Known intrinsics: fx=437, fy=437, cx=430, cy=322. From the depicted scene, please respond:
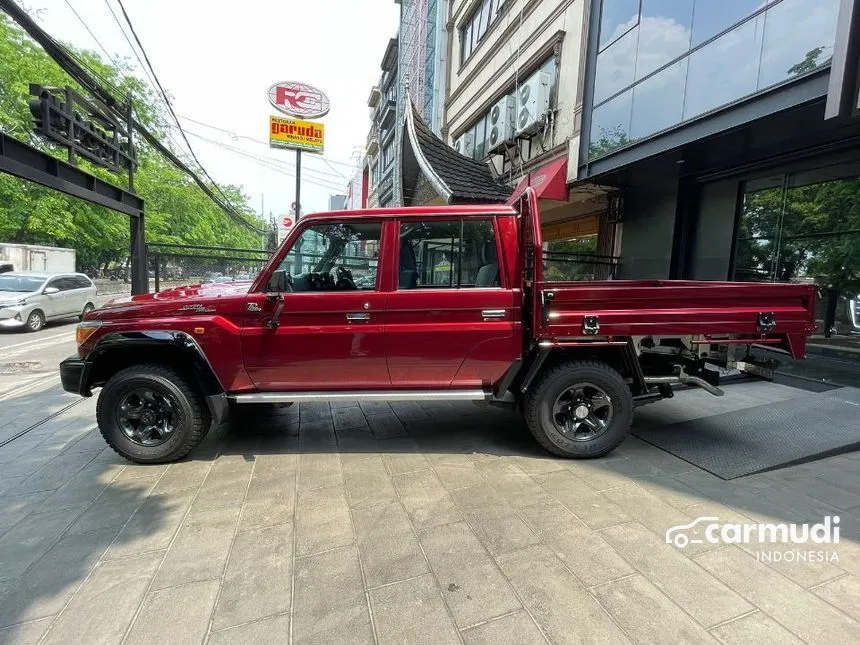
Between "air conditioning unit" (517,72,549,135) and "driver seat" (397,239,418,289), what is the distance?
812cm

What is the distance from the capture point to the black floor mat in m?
3.55

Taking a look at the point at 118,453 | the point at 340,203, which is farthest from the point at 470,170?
the point at 340,203

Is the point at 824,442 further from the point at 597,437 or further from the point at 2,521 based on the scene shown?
the point at 2,521

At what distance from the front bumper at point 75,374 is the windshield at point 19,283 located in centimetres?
1112

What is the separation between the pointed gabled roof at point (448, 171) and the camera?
30.4 ft

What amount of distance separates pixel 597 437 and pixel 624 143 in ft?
19.3

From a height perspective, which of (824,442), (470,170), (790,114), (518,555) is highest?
(470,170)

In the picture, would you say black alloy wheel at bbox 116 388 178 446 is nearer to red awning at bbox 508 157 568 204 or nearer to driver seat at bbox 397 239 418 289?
driver seat at bbox 397 239 418 289

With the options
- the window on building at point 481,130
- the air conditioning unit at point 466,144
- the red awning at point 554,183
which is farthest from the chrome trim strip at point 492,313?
the air conditioning unit at point 466,144

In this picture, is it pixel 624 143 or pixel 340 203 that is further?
pixel 340 203

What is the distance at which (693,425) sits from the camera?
14.3 ft

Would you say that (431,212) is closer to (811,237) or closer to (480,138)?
(811,237)

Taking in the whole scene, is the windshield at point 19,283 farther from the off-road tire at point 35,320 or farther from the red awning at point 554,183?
the red awning at point 554,183

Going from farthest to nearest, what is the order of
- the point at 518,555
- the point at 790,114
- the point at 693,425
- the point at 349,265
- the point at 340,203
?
the point at 340,203 < the point at 790,114 < the point at 693,425 < the point at 349,265 < the point at 518,555
